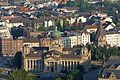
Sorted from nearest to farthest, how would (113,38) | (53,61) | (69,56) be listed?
(69,56), (53,61), (113,38)

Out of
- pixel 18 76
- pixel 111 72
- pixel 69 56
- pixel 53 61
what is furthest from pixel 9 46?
pixel 111 72

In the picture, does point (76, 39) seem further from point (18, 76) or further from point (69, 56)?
point (18, 76)

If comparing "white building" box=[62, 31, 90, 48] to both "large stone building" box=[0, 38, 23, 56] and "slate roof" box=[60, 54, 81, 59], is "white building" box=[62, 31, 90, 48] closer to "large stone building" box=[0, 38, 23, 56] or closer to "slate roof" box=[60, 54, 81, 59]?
"large stone building" box=[0, 38, 23, 56]

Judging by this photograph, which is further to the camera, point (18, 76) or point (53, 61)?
point (53, 61)

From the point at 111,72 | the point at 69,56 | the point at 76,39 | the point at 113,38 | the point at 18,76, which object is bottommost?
the point at 113,38

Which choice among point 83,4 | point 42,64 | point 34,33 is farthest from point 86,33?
point 83,4

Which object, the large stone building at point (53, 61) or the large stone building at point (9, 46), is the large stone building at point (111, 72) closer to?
the large stone building at point (53, 61)

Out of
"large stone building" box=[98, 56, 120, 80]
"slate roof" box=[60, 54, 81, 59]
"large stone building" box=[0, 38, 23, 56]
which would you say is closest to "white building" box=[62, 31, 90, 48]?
"large stone building" box=[0, 38, 23, 56]

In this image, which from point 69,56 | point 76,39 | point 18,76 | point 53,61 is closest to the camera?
point 18,76

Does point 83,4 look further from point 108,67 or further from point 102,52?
point 108,67
